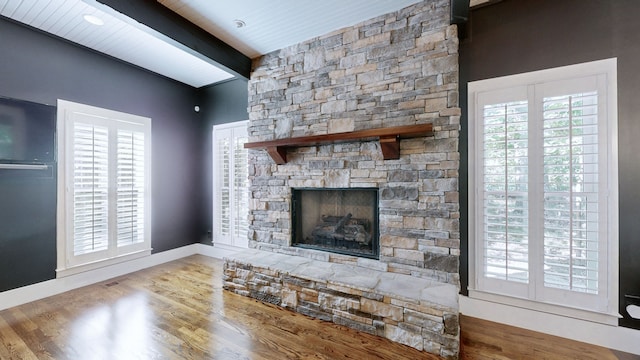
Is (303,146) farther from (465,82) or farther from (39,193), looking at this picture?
(39,193)

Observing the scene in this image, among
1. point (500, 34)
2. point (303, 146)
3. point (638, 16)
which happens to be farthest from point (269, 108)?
point (638, 16)

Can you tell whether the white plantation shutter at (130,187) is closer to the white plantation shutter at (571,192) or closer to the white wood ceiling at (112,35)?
the white wood ceiling at (112,35)

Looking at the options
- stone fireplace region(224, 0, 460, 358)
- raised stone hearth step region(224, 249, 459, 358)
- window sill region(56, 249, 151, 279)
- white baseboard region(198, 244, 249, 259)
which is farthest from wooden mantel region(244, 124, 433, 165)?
window sill region(56, 249, 151, 279)

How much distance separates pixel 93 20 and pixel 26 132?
4.41ft

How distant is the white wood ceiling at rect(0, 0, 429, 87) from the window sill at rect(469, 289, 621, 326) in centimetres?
286

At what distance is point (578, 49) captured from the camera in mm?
2109

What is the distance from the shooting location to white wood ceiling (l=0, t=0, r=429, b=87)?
7.75 feet

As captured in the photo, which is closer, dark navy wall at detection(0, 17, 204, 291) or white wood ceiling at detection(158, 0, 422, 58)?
white wood ceiling at detection(158, 0, 422, 58)

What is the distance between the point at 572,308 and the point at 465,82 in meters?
2.16

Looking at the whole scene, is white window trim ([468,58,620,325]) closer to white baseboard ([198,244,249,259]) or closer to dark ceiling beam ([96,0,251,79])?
dark ceiling beam ([96,0,251,79])

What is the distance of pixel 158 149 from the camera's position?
3.93m

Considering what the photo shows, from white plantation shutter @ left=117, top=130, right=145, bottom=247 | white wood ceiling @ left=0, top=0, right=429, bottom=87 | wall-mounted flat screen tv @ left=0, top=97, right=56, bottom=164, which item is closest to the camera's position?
white wood ceiling @ left=0, top=0, right=429, bottom=87

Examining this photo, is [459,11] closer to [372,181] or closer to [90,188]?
[372,181]

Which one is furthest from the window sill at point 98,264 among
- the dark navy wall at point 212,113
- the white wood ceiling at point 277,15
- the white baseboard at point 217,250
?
the white wood ceiling at point 277,15
